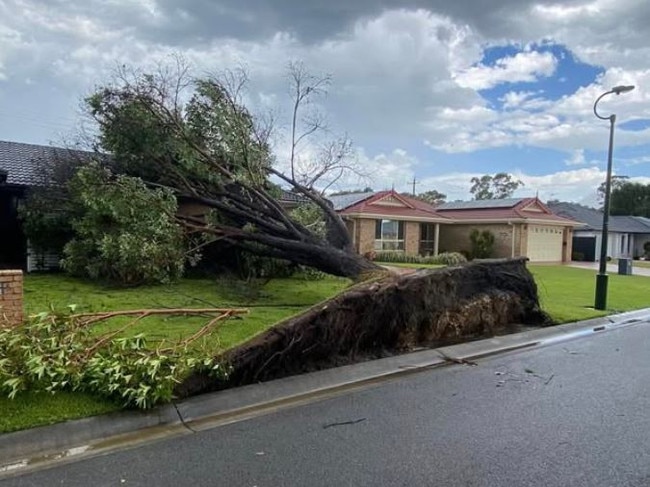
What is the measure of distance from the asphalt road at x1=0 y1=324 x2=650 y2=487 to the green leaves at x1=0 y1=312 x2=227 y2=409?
0.77 metres

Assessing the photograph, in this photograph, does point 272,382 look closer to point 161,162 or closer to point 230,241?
point 230,241

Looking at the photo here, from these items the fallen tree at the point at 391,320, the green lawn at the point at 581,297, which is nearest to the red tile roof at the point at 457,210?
the green lawn at the point at 581,297

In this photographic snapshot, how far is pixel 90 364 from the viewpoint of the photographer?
5.34m

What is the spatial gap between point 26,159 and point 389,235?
1875 cm

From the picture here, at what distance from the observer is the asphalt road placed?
388 cm

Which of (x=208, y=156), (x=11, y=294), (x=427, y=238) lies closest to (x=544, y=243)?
(x=427, y=238)

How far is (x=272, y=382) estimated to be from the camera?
6.26 meters

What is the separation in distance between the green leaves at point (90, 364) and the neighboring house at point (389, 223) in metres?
21.9

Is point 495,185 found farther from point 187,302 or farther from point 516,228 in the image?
point 187,302

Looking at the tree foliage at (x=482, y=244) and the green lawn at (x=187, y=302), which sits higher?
the tree foliage at (x=482, y=244)

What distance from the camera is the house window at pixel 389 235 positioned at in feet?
95.6

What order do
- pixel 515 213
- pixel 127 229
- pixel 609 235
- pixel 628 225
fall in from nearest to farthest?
pixel 127 229 < pixel 515 213 < pixel 609 235 < pixel 628 225

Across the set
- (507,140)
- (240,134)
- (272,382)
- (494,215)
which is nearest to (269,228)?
(240,134)

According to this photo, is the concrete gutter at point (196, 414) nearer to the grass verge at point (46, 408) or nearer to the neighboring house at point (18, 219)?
the grass verge at point (46, 408)
